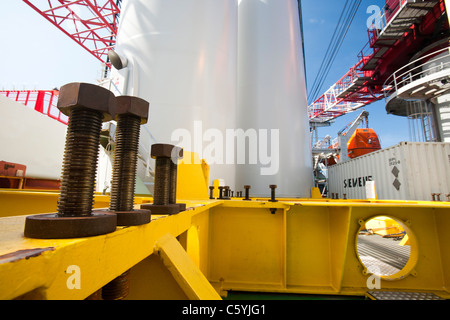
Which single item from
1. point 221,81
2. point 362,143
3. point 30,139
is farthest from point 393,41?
point 30,139

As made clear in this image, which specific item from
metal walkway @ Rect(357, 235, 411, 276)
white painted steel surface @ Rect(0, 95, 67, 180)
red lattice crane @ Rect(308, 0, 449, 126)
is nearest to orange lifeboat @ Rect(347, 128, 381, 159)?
red lattice crane @ Rect(308, 0, 449, 126)

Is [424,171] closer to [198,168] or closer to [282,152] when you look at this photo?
[282,152]

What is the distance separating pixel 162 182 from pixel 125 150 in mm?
255

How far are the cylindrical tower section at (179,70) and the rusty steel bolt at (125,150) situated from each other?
3.58 m

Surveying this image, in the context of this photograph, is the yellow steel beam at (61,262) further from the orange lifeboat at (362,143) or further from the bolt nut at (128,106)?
the orange lifeboat at (362,143)

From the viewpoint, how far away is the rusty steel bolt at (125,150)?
2.23 feet

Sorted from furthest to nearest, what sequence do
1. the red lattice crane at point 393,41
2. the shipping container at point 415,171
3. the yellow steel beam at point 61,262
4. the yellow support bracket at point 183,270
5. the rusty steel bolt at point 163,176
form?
the red lattice crane at point 393,41, the shipping container at point 415,171, the rusty steel bolt at point 163,176, the yellow support bracket at point 183,270, the yellow steel beam at point 61,262

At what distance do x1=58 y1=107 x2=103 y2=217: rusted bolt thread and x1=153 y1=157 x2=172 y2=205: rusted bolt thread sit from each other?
370 mm

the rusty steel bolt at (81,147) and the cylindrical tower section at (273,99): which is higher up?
the cylindrical tower section at (273,99)

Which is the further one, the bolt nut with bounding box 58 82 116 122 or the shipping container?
the shipping container

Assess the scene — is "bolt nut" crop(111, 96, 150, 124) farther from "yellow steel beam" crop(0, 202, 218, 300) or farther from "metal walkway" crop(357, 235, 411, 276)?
"metal walkway" crop(357, 235, 411, 276)

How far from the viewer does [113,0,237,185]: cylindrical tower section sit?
4.38 metres

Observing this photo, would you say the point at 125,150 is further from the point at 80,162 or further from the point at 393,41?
the point at 393,41

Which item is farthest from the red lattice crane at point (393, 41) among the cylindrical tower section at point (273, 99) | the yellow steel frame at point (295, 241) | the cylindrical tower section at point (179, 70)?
the yellow steel frame at point (295, 241)
